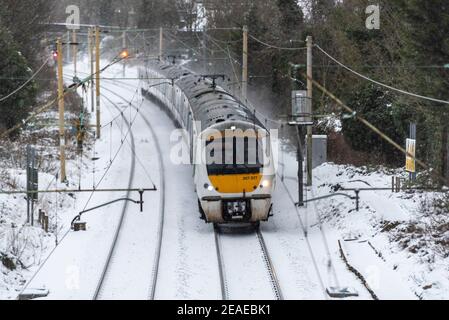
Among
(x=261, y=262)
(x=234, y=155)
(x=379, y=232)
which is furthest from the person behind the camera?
(x=234, y=155)

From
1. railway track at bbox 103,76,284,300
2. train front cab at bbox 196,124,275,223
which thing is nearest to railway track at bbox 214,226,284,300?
railway track at bbox 103,76,284,300

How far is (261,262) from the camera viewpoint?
18.5m

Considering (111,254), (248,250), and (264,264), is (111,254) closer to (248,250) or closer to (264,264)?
(248,250)

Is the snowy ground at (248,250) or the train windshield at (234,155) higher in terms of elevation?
the train windshield at (234,155)

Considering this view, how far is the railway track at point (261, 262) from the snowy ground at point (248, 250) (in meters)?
0.14

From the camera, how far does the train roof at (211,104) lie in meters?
21.8

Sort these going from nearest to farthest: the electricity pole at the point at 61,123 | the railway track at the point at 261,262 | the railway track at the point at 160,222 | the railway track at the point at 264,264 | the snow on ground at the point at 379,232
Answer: the snow on ground at the point at 379,232
the railway track at the point at 264,264
the railway track at the point at 261,262
the railway track at the point at 160,222
the electricity pole at the point at 61,123

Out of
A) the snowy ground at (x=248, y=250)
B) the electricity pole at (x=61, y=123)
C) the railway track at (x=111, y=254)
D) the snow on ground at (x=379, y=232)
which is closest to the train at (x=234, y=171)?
the snowy ground at (x=248, y=250)

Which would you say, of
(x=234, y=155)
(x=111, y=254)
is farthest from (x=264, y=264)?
(x=111, y=254)

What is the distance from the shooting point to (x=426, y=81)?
19.8m

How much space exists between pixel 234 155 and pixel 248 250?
8.70 ft

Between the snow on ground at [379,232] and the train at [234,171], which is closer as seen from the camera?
the snow on ground at [379,232]

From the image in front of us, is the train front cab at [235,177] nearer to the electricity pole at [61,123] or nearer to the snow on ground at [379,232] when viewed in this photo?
the snow on ground at [379,232]

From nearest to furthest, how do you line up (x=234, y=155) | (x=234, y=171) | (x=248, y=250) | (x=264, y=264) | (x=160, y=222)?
(x=264, y=264)
(x=248, y=250)
(x=234, y=171)
(x=234, y=155)
(x=160, y=222)
